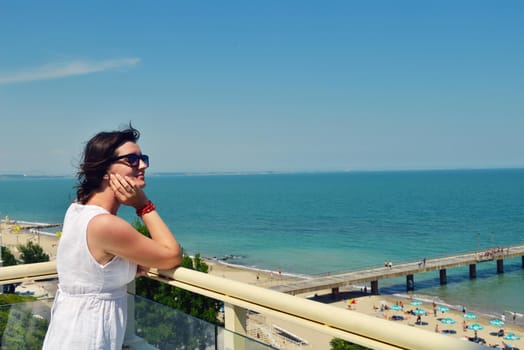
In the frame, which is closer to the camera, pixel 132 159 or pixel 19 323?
pixel 132 159

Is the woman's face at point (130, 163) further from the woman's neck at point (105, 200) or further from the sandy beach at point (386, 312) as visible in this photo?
the sandy beach at point (386, 312)

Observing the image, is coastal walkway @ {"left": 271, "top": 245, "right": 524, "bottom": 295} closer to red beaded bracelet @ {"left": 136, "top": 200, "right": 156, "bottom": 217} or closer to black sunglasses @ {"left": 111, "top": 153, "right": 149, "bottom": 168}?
red beaded bracelet @ {"left": 136, "top": 200, "right": 156, "bottom": 217}

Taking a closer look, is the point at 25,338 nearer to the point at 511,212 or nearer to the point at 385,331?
the point at 385,331

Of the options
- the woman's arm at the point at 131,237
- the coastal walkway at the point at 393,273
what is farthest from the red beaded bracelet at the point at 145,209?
the coastal walkway at the point at 393,273

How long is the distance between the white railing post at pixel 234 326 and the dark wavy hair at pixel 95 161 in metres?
0.89

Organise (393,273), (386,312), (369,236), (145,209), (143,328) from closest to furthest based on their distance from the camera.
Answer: (145,209) < (143,328) < (386,312) < (393,273) < (369,236)

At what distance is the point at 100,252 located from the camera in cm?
196

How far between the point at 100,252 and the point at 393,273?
38251mm

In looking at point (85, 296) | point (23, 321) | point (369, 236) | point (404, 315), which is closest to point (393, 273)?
point (404, 315)

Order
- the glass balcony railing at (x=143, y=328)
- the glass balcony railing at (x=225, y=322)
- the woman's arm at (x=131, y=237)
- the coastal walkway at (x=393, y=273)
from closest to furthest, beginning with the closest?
the glass balcony railing at (x=225, y=322), the woman's arm at (x=131, y=237), the glass balcony railing at (x=143, y=328), the coastal walkway at (x=393, y=273)

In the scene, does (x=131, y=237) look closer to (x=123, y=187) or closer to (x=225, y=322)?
(x=123, y=187)

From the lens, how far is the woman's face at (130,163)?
2.20 m

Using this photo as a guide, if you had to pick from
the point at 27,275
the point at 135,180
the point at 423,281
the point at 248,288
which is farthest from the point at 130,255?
the point at 423,281

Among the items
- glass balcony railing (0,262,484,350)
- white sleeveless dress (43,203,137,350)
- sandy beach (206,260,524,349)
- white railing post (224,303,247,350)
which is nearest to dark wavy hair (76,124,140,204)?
white sleeveless dress (43,203,137,350)
